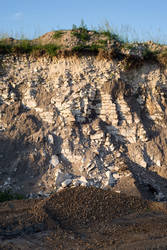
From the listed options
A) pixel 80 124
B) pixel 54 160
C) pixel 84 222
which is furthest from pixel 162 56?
pixel 84 222

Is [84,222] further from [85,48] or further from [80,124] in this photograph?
[85,48]

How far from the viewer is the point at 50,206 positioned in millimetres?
6156

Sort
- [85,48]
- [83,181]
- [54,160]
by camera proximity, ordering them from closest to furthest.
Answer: [83,181] < [54,160] < [85,48]

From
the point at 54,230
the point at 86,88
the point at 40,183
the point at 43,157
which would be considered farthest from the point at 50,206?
the point at 86,88

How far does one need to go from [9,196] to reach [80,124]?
3708 mm

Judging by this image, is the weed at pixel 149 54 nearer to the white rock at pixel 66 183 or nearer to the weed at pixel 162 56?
the weed at pixel 162 56

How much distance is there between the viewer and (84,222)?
5898 mm

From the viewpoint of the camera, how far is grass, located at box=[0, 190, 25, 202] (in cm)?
793

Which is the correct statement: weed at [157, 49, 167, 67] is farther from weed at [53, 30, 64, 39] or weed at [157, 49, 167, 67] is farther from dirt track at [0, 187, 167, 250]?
dirt track at [0, 187, 167, 250]

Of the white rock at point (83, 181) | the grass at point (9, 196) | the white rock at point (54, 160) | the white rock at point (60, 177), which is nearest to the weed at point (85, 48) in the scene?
the white rock at point (54, 160)

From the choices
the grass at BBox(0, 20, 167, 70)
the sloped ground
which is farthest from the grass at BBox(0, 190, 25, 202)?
the grass at BBox(0, 20, 167, 70)

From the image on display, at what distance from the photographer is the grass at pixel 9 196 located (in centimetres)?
793

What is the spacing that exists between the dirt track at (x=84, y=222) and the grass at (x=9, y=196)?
1297 mm

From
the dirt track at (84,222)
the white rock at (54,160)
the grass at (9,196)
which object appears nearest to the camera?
the dirt track at (84,222)
